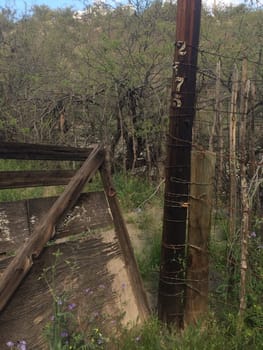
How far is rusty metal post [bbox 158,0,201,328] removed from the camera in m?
2.76

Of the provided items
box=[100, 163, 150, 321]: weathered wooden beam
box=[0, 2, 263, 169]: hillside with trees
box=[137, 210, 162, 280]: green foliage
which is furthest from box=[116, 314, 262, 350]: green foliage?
box=[0, 2, 263, 169]: hillside with trees

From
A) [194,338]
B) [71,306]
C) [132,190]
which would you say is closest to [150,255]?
[194,338]

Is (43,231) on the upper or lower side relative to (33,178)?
lower

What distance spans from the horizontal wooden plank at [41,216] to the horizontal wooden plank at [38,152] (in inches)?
10.5

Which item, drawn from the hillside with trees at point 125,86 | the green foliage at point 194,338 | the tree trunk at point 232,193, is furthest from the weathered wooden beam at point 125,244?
the hillside with trees at point 125,86

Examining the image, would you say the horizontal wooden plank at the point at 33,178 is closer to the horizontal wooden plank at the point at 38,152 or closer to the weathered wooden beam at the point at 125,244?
the horizontal wooden plank at the point at 38,152

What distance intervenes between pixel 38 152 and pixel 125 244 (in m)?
0.98

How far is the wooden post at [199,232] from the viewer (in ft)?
9.52

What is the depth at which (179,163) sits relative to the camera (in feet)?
9.48

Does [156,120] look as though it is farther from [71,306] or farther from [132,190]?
[71,306]

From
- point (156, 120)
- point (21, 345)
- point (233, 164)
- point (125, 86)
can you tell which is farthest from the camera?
point (125, 86)

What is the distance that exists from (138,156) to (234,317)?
505 centimetres

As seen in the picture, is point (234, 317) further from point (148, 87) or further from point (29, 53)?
point (29, 53)

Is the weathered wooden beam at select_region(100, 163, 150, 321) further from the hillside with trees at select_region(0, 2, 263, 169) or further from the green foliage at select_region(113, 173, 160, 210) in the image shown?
the green foliage at select_region(113, 173, 160, 210)
